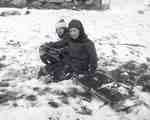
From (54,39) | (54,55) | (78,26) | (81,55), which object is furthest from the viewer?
(54,39)

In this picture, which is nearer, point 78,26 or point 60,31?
point 78,26

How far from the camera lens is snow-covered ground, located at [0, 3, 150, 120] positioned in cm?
466

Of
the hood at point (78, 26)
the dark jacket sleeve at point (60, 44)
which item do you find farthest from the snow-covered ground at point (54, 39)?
the hood at point (78, 26)

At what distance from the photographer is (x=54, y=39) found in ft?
20.9

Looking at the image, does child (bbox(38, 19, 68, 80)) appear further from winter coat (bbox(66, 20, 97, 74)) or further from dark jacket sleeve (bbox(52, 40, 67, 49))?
winter coat (bbox(66, 20, 97, 74))

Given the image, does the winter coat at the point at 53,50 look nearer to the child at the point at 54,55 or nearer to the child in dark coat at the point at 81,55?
the child at the point at 54,55

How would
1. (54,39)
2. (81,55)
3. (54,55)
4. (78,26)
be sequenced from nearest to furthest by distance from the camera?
(78,26) → (81,55) → (54,55) → (54,39)

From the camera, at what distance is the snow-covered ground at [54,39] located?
4.66 m

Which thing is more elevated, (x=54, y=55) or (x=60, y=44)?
(x=60, y=44)

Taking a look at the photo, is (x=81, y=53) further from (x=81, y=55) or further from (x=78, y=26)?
(x=78, y=26)

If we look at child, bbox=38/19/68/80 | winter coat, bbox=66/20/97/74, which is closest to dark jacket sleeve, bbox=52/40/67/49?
child, bbox=38/19/68/80

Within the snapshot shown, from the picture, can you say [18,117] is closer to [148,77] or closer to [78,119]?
[78,119]

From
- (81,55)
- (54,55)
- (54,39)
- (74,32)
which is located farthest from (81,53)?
(54,39)

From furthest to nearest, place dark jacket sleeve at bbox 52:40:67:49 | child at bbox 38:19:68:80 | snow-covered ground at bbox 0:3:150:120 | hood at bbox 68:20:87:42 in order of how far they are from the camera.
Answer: dark jacket sleeve at bbox 52:40:67:49 → child at bbox 38:19:68:80 → hood at bbox 68:20:87:42 → snow-covered ground at bbox 0:3:150:120
